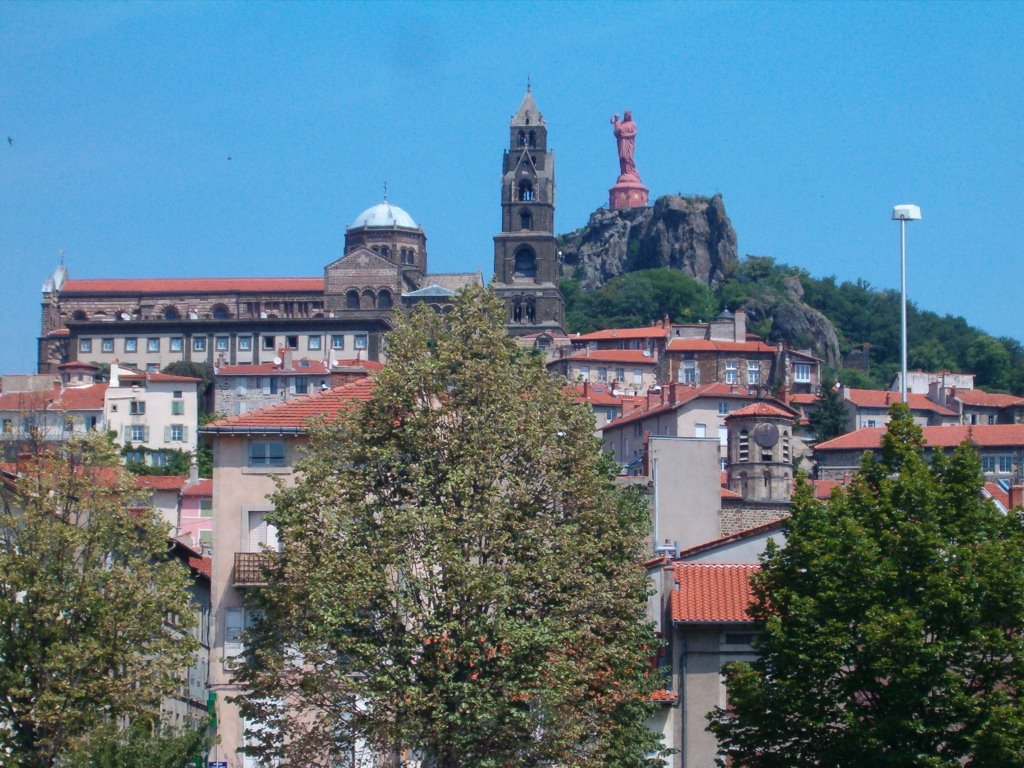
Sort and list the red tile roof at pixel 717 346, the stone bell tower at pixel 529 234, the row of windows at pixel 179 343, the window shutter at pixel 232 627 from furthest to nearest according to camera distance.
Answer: the stone bell tower at pixel 529 234 → the row of windows at pixel 179 343 → the red tile roof at pixel 717 346 → the window shutter at pixel 232 627

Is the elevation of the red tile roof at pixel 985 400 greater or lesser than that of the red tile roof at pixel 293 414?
greater

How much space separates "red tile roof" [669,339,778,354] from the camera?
142 meters

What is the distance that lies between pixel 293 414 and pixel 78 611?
25.2ft

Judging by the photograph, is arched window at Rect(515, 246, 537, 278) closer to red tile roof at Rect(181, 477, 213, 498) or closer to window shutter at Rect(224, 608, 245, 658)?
red tile roof at Rect(181, 477, 213, 498)

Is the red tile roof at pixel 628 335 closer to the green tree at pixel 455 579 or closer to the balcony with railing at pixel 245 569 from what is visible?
the balcony with railing at pixel 245 569

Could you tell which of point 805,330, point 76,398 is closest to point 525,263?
point 805,330

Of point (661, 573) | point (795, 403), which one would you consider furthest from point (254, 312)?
point (661, 573)

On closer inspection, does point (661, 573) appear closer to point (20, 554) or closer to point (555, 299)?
point (20, 554)

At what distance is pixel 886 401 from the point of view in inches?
5187

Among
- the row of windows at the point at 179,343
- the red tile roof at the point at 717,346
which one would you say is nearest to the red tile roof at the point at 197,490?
the red tile roof at the point at 717,346

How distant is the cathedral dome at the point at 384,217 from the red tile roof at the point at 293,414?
439ft

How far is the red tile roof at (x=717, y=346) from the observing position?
141875mm

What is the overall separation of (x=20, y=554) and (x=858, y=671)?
15.0m

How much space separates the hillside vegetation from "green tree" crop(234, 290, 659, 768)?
453 ft
